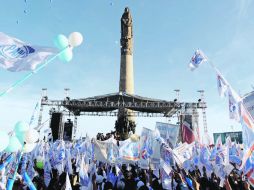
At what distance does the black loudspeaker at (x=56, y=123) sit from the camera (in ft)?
87.1

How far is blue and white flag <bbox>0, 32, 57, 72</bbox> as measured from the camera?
4.27 m

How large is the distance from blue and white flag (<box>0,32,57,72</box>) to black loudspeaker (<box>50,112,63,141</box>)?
22.8m

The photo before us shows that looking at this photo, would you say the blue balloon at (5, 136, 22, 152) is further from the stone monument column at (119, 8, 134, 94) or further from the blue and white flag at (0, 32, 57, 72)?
the stone monument column at (119, 8, 134, 94)

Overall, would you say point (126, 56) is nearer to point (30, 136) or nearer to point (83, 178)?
point (83, 178)

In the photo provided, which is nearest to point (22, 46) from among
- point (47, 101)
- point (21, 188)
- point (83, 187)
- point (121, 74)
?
point (21, 188)

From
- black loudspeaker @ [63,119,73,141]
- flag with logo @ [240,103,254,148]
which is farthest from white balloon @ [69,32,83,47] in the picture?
black loudspeaker @ [63,119,73,141]

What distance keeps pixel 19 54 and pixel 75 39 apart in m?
0.89

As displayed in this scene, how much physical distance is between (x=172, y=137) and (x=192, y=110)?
21554mm

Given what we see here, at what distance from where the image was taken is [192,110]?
2978 cm

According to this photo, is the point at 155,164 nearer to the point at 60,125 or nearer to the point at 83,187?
the point at 83,187

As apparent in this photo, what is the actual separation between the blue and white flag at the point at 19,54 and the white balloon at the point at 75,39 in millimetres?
290

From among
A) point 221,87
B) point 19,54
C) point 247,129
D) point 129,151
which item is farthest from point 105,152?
point 19,54

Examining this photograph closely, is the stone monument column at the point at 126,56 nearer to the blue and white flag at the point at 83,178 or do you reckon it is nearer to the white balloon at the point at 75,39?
the blue and white flag at the point at 83,178

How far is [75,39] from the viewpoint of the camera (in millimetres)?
4434
